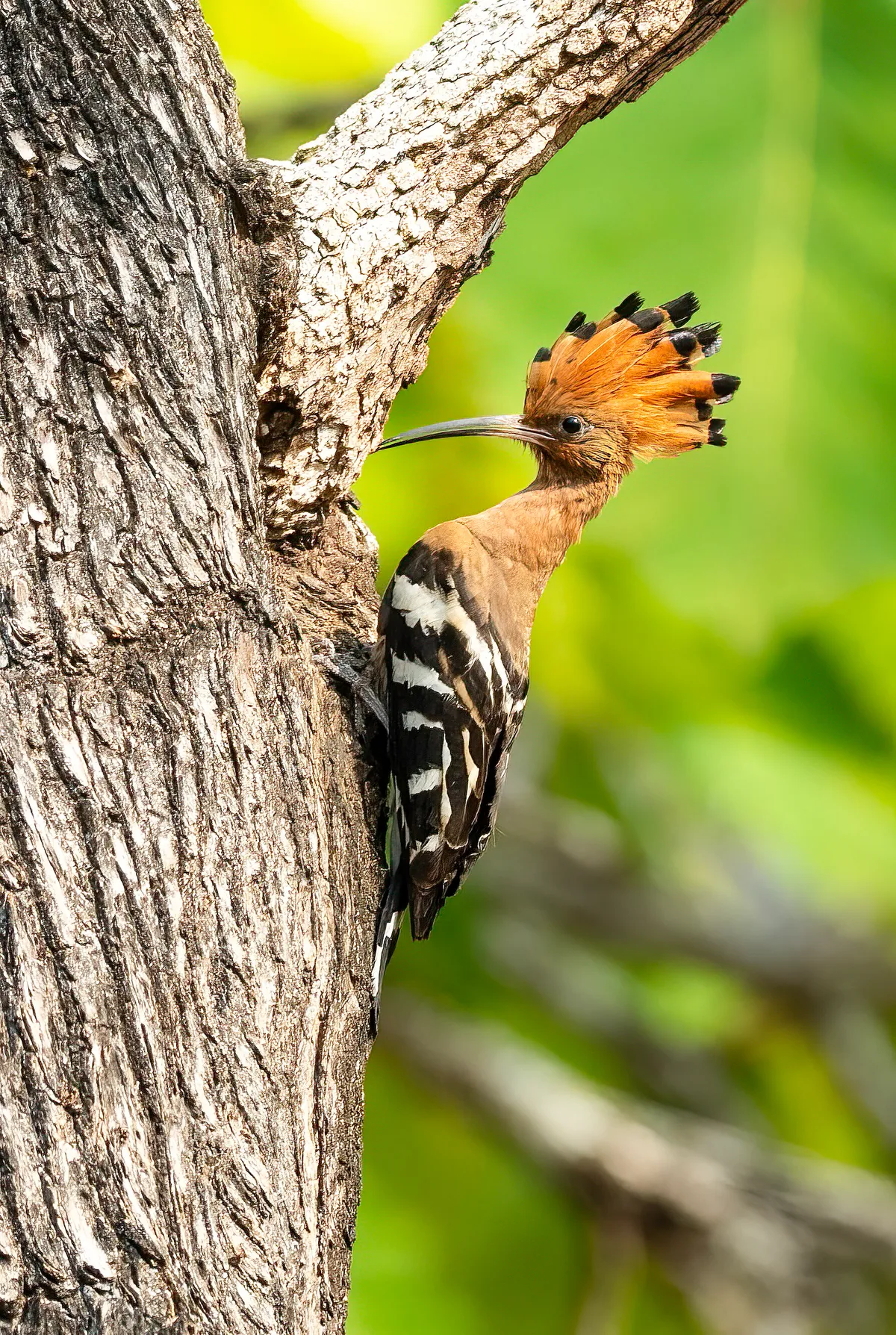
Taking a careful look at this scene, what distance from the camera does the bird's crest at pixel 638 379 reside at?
2.67 m

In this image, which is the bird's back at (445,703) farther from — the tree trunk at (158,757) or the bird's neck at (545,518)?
the tree trunk at (158,757)

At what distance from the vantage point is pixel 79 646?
162cm

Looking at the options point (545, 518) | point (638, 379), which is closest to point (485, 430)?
point (545, 518)

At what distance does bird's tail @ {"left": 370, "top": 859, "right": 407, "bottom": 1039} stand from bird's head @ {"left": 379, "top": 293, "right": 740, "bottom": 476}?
808 mm

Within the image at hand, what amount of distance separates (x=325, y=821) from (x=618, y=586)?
1.72 metres

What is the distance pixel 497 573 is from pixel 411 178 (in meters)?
0.82

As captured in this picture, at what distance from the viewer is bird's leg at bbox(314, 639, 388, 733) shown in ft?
6.88

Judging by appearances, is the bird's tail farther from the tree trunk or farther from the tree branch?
the tree branch

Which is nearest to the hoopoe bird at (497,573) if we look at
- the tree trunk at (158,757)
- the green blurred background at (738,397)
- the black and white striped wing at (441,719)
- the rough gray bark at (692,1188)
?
the black and white striped wing at (441,719)

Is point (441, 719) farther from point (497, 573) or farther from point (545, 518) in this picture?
point (545, 518)

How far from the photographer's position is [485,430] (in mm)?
2900

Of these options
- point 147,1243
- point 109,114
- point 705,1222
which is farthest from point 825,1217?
point 109,114

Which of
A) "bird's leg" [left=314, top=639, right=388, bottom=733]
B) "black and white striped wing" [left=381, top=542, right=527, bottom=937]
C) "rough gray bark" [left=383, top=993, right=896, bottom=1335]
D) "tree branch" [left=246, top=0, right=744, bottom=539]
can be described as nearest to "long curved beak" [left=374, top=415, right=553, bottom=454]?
"black and white striped wing" [left=381, top=542, right=527, bottom=937]

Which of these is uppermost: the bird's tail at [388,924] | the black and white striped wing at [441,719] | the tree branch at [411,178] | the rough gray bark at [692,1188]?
the tree branch at [411,178]
